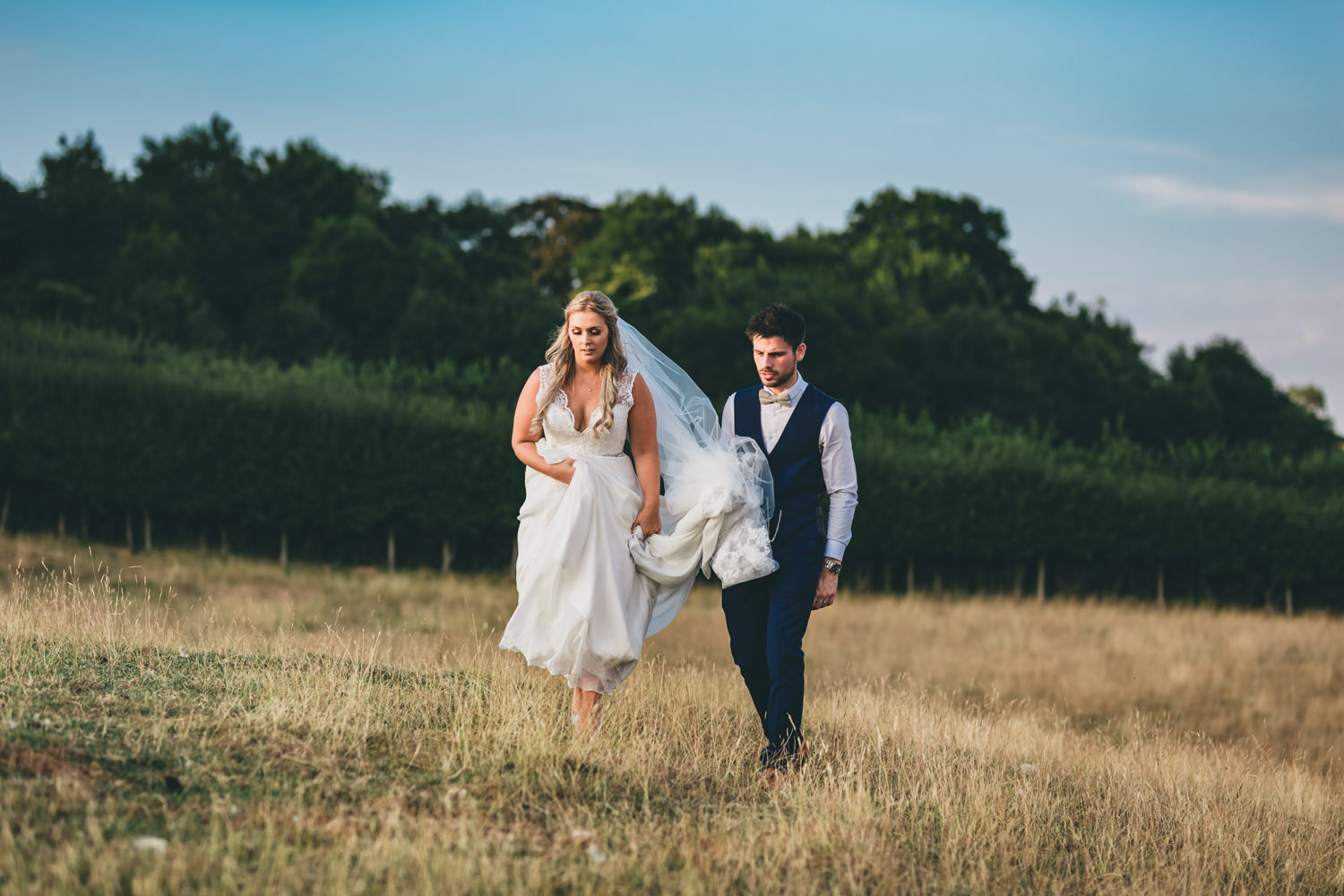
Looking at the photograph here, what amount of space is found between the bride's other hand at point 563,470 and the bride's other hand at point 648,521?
521mm

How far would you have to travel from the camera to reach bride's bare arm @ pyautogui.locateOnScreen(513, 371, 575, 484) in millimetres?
6887

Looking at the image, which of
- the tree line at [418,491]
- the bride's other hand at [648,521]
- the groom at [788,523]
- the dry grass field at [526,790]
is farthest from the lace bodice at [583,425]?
the tree line at [418,491]

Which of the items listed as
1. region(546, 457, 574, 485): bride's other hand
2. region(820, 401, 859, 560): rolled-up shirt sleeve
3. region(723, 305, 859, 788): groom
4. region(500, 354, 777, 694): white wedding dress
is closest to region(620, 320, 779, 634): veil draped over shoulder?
region(500, 354, 777, 694): white wedding dress

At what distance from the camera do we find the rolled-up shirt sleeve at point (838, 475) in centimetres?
674

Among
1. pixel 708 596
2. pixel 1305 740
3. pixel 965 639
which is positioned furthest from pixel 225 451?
pixel 1305 740

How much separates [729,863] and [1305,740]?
16.0m

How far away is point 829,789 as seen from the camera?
630 cm

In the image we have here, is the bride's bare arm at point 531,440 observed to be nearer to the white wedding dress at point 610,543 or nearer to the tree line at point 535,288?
the white wedding dress at point 610,543

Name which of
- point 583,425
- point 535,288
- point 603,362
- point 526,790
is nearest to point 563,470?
point 583,425

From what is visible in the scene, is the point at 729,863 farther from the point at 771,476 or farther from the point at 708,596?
the point at 708,596

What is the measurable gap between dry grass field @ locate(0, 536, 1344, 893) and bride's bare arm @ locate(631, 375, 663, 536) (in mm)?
1380

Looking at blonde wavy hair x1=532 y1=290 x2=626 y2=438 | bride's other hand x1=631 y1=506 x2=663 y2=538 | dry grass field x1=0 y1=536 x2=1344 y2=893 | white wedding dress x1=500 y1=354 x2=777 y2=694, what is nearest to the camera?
dry grass field x1=0 y1=536 x2=1344 y2=893

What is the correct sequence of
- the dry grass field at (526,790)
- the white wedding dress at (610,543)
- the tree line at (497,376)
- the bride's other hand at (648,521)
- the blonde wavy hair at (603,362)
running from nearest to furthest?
the dry grass field at (526,790) < the white wedding dress at (610,543) < the blonde wavy hair at (603,362) < the bride's other hand at (648,521) < the tree line at (497,376)

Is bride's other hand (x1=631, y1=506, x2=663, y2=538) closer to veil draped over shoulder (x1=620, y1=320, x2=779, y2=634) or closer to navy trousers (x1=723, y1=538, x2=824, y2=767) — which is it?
veil draped over shoulder (x1=620, y1=320, x2=779, y2=634)
